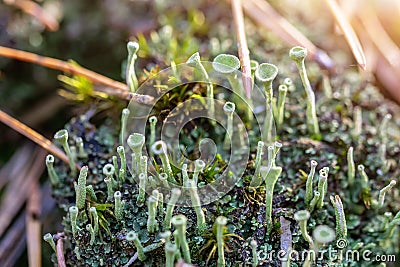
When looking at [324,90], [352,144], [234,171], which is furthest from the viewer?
[324,90]

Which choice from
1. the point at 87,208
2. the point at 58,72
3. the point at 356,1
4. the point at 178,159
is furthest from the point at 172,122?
the point at 356,1

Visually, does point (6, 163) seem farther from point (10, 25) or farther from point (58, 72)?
point (10, 25)

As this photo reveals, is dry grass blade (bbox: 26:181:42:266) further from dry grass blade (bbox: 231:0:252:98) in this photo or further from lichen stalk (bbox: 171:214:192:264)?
dry grass blade (bbox: 231:0:252:98)

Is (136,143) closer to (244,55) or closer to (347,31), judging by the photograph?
(244,55)

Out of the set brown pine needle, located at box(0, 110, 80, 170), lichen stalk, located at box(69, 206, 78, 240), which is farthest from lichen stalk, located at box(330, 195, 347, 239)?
brown pine needle, located at box(0, 110, 80, 170)

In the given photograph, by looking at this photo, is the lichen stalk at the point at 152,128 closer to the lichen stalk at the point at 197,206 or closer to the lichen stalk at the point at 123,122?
the lichen stalk at the point at 123,122

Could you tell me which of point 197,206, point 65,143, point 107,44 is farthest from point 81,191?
point 107,44
